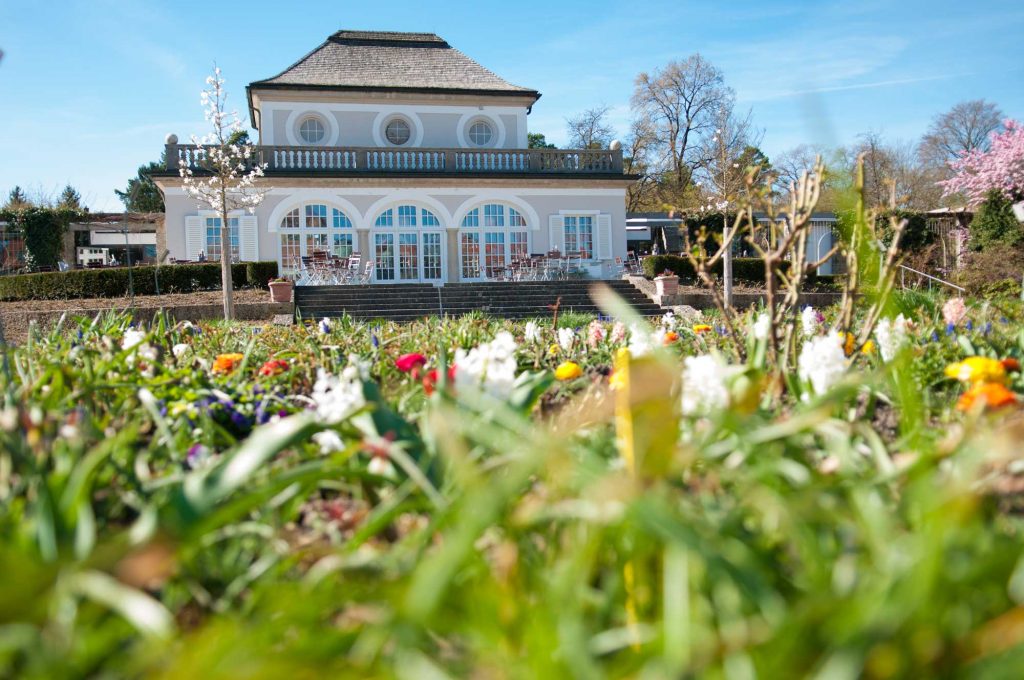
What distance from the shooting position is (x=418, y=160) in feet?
77.9

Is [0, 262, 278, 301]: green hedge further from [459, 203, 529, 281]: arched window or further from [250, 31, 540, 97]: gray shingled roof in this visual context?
[459, 203, 529, 281]: arched window

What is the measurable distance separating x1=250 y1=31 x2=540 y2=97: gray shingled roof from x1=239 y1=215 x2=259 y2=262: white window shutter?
4252 millimetres

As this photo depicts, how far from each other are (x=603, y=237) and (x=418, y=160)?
5878 mm

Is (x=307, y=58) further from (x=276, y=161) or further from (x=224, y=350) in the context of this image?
(x=224, y=350)

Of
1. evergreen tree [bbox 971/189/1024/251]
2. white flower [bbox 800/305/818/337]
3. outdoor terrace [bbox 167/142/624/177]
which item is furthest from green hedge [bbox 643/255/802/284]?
white flower [bbox 800/305/818/337]

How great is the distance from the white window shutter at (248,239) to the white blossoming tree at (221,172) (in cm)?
41

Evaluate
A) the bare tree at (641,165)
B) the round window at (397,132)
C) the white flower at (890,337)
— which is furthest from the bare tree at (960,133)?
the white flower at (890,337)

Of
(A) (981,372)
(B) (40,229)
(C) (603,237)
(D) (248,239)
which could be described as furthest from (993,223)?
(B) (40,229)

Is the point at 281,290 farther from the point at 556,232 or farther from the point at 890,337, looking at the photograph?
the point at 890,337

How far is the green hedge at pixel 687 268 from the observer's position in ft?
69.4

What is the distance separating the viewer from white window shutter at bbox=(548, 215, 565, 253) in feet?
79.6

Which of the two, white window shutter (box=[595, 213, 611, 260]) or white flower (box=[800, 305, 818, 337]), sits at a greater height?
Answer: white window shutter (box=[595, 213, 611, 260])

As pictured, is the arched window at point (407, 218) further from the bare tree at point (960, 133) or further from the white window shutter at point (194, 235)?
the bare tree at point (960, 133)

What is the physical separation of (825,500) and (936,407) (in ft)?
4.35
